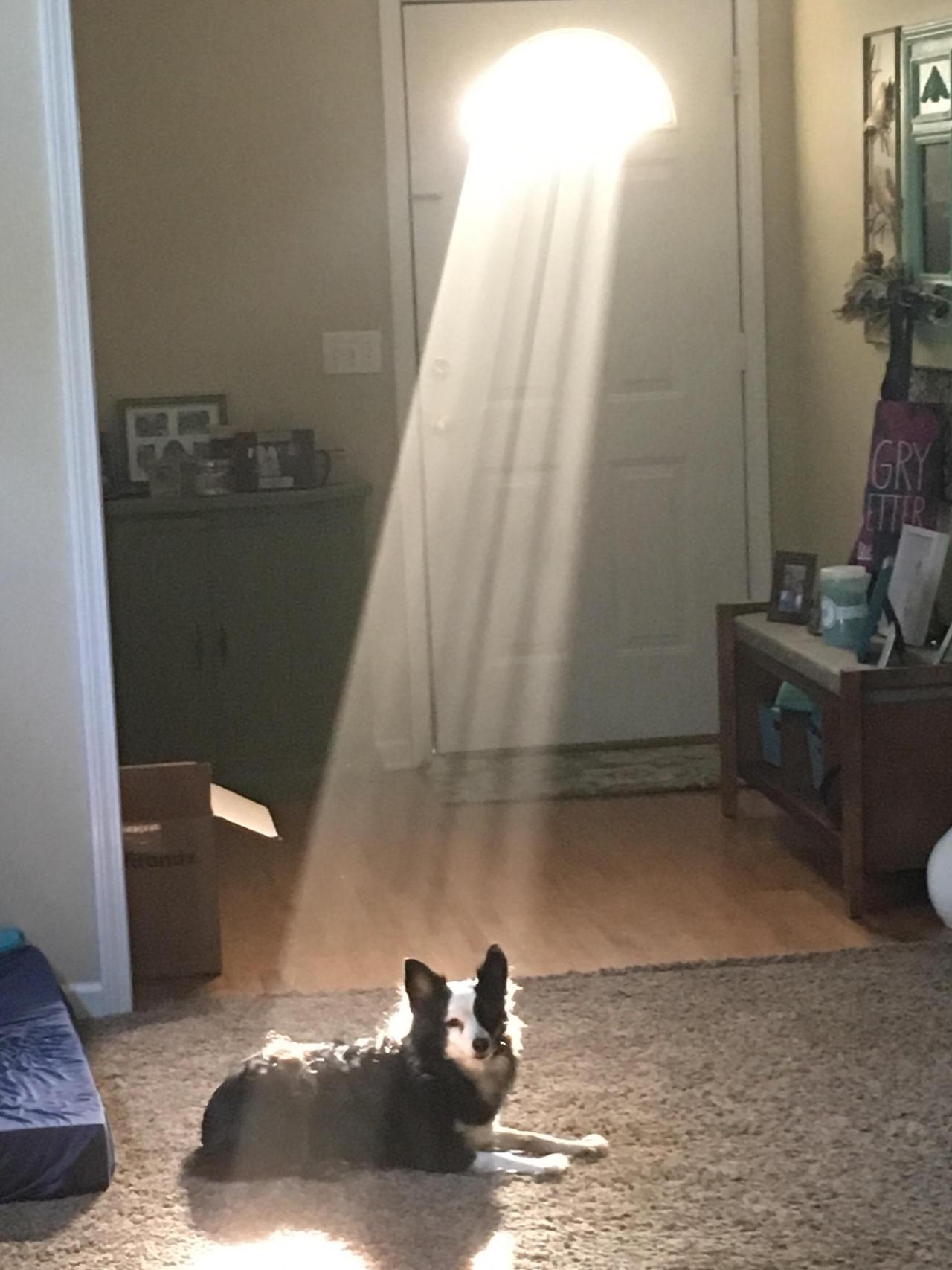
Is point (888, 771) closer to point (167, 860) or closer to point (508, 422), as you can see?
point (167, 860)

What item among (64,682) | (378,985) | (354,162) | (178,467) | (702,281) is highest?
(354,162)

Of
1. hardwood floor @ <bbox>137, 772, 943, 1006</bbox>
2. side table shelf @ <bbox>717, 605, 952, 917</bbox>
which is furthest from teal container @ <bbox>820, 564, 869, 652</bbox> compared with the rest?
hardwood floor @ <bbox>137, 772, 943, 1006</bbox>

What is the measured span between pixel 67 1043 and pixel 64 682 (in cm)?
73

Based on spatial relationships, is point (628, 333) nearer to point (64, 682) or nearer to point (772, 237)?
point (772, 237)

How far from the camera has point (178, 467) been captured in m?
5.30

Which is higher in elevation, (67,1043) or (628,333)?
(628,333)

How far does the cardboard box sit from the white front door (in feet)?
5.99

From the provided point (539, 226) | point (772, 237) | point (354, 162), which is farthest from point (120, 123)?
point (772, 237)

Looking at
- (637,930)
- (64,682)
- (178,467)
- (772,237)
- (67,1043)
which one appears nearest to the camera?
(67,1043)

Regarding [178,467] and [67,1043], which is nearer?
[67,1043]

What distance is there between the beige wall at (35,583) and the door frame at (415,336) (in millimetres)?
2012

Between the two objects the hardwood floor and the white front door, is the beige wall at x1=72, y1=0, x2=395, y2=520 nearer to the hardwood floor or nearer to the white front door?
the white front door

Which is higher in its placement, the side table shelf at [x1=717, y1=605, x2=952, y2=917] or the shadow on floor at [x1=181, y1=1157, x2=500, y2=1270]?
the side table shelf at [x1=717, y1=605, x2=952, y2=917]

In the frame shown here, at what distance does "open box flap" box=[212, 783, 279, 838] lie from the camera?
401 cm
